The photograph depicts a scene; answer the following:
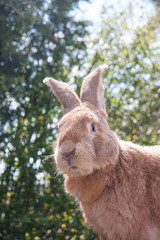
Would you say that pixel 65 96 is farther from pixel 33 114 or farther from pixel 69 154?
pixel 33 114

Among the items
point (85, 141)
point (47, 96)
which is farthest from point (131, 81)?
point (85, 141)

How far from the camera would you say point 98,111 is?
9.97 ft

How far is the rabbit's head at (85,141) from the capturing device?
2594 mm

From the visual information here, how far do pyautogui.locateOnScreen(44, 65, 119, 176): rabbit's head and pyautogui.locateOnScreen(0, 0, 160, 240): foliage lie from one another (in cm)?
151

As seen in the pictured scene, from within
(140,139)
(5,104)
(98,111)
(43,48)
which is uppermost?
(43,48)

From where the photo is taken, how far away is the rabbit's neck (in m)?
2.83

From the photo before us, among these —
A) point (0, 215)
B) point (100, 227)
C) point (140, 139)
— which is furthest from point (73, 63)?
point (100, 227)

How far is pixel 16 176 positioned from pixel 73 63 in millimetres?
1784

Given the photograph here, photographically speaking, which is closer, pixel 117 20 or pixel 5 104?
pixel 5 104

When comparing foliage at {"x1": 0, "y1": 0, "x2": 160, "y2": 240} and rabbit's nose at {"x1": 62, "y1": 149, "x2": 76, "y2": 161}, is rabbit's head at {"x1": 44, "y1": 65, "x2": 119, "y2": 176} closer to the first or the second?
rabbit's nose at {"x1": 62, "y1": 149, "x2": 76, "y2": 161}

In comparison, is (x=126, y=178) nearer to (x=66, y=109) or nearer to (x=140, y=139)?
(x=66, y=109)

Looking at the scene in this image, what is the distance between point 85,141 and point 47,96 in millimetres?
2061

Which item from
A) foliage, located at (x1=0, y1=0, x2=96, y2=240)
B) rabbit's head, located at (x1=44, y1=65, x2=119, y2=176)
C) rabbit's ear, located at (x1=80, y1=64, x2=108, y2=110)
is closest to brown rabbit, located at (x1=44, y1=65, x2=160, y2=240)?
rabbit's head, located at (x1=44, y1=65, x2=119, y2=176)

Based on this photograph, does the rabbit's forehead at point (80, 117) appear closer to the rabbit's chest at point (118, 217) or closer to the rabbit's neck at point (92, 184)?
the rabbit's neck at point (92, 184)
